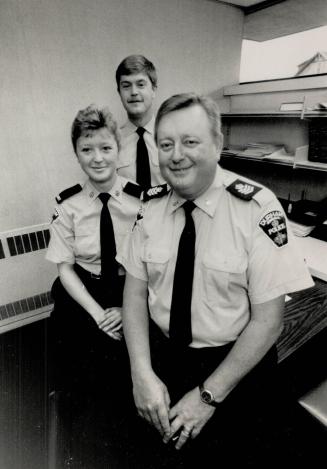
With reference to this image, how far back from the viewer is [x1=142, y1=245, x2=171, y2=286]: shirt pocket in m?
1.17

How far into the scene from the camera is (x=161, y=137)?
1081 millimetres

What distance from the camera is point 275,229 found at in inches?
40.5

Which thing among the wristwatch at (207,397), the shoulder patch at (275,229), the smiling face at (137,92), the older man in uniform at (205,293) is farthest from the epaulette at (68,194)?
the wristwatch at (207,397)

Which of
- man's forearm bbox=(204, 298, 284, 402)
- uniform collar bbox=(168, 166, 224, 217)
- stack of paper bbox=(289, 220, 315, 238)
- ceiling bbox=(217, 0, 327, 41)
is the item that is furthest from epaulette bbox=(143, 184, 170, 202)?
ceiling bbox=(217, 0, 327, 41)

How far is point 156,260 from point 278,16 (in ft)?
9.60

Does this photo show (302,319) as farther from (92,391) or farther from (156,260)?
(92,391)

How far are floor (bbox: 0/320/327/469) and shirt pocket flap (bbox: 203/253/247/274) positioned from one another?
0.60m

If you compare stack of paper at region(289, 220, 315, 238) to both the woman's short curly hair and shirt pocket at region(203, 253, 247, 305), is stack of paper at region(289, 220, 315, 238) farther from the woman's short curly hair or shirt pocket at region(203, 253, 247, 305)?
the woman's short curly hair

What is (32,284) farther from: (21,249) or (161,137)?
(161,137)

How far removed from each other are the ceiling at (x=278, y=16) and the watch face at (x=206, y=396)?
3.11m

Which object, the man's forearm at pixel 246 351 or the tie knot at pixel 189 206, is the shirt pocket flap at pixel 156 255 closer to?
the tie knot at pixel 189 206

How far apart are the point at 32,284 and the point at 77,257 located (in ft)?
3.72

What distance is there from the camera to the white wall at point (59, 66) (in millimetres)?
2135

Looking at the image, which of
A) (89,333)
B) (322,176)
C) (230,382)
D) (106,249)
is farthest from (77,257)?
(322,176)
